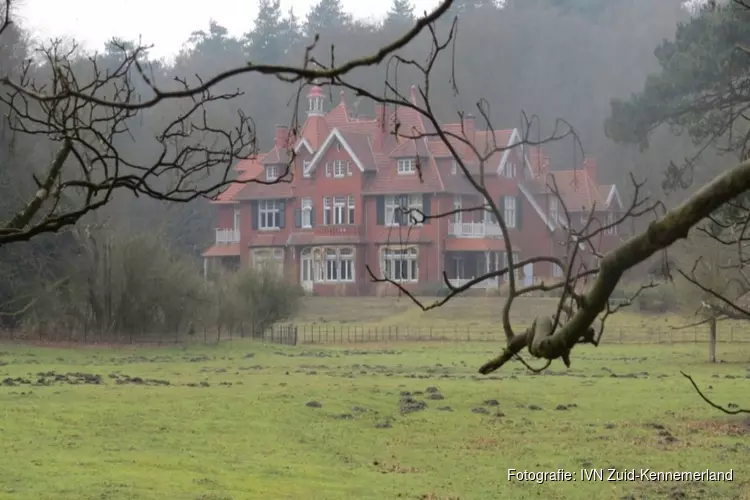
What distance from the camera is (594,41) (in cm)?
8919

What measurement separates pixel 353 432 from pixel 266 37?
7897cm

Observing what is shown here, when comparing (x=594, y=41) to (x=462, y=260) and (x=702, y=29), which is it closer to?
(x=462, y=260)

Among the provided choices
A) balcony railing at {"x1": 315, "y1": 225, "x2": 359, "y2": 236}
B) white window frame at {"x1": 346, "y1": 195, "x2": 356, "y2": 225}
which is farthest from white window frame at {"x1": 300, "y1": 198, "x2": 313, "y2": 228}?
white window frame at {"x1": 346, "y1": 195, "x2": 356, "y2": 225}

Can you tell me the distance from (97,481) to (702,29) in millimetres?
Result: 18915

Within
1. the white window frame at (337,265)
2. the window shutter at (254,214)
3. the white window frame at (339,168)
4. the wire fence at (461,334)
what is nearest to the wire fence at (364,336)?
the wire fence at (461,334)

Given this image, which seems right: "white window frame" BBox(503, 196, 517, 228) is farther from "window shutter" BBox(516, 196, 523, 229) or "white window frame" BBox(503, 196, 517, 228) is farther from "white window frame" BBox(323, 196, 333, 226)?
"white window frame" BBox(323, 196, 333, 226)

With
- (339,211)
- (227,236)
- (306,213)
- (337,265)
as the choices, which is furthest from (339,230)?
(227,236)

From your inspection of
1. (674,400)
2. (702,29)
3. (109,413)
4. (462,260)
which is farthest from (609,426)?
(462,260)

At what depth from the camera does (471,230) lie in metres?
62.0

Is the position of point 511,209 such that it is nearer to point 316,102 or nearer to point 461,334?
point 316,102

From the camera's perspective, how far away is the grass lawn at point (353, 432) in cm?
1417

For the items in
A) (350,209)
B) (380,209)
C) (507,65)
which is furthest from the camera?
(507,65)

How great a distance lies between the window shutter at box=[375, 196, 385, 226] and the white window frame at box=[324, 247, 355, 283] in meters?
2.28

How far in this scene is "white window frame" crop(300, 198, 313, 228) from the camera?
65312 millimetres
